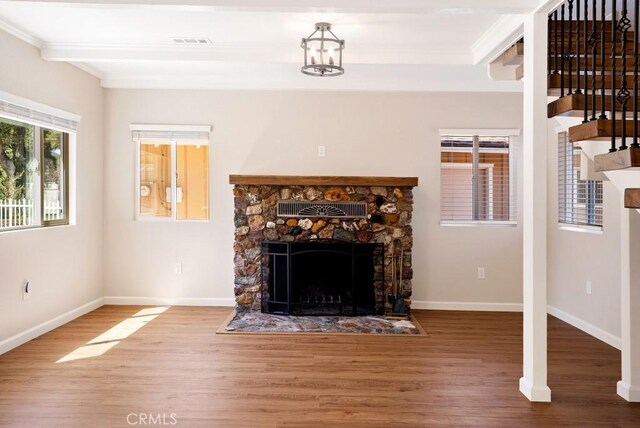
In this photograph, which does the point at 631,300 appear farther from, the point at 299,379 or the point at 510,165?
the point at 510,165

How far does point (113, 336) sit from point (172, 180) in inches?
77.7

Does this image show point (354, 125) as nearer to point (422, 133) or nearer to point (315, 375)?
point (422, 133)

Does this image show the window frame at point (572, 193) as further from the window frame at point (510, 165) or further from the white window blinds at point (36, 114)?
the white window blinds at point (36, 114)

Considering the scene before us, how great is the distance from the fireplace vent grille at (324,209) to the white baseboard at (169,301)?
1291 millimetres

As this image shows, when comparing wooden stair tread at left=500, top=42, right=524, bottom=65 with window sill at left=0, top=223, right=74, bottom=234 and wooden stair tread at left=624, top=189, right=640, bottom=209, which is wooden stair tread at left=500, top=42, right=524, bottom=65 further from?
window sill at left=0, top=223, right=74, bottom=234

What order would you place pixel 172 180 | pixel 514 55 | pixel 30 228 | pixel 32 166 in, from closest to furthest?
pixel 514 55
pixel 30 228
pixel 32 166
pixel 172 180

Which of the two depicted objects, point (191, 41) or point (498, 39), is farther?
point (191, 41)

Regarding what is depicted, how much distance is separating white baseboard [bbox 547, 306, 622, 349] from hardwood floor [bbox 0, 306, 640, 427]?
83 mm

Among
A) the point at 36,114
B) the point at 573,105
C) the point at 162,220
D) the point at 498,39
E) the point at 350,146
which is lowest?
the point at 162,220

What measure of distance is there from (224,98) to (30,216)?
2336mm

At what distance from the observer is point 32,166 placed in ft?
14.0

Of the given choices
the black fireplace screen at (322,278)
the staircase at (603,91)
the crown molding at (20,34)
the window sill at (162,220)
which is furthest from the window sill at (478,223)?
the crown molding at (20,34)

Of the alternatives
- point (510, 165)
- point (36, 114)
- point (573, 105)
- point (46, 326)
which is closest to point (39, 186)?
point (36, 114)

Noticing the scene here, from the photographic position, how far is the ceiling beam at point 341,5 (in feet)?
9.37
